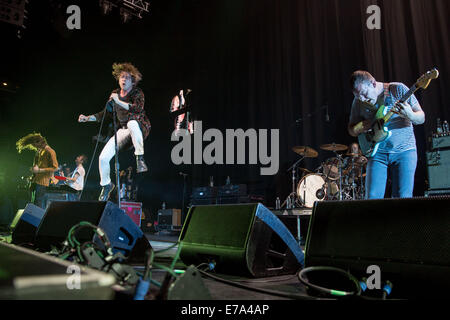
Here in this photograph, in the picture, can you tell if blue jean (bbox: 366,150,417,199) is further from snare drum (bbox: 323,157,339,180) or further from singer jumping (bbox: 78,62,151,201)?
singer jumping (bbox: 78,62,151,201)

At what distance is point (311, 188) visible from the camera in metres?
6.05

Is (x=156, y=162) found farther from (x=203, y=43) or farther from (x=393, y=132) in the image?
(x=393, y=132)

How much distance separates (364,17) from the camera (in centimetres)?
584

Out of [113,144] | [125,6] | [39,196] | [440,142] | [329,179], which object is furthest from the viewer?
[125,6]

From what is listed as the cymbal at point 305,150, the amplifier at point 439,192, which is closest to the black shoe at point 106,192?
the cymbal at point 305,150

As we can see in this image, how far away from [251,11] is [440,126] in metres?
5.29

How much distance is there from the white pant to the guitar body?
345 cm

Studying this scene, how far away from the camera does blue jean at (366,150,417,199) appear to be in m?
2.62

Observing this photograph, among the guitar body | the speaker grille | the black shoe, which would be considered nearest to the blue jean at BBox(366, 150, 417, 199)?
the guitar body

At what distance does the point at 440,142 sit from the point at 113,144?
443cm

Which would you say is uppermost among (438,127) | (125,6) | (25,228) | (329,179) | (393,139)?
(125,6)

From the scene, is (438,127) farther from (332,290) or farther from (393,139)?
(332,290)

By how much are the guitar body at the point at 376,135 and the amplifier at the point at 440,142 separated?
6.38 feet

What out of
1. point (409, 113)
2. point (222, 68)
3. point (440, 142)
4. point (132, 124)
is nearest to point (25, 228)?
point (132, 124)
